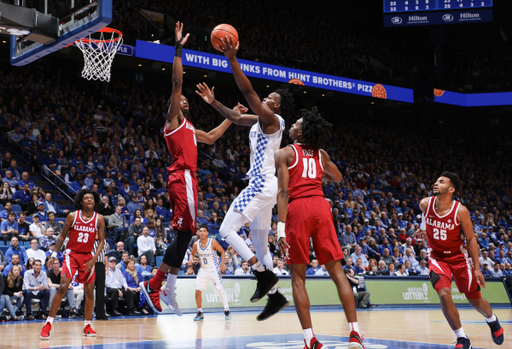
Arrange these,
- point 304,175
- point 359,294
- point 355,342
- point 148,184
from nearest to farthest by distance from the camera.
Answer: point 355,342 < point 304,175 < point 359,294 < point 148,184

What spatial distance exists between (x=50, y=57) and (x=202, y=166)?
7.20 meters

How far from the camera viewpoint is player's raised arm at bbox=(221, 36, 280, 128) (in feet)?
18.7

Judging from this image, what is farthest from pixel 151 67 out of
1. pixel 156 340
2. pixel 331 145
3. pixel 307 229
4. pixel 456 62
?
pixel 456 62

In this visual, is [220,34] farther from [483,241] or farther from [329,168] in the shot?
[483,241]

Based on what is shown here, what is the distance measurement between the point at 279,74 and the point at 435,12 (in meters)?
7.14

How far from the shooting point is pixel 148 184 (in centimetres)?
1669

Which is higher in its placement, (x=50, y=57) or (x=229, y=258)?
(x=50, y=57)

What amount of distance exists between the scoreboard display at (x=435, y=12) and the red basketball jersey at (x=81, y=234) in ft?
60.0

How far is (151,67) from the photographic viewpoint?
2147 centimetres

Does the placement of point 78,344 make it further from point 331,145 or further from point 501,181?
point 501,181

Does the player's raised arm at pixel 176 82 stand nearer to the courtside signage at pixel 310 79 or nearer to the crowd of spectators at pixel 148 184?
the crowd of spectators at pixel 148 184

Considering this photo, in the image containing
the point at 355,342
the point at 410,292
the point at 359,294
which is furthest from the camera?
the point at 410,292

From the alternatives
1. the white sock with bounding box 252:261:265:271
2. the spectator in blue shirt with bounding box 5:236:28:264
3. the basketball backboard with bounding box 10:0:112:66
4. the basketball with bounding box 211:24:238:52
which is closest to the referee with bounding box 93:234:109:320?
the spectator in blue shirt with bounding box 5:236:28:264

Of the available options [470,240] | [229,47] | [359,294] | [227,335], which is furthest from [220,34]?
[359,294]
